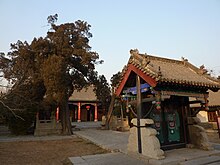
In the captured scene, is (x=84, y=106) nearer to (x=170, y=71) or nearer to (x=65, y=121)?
(x=65, y=121)

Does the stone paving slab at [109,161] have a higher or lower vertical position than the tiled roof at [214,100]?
lower

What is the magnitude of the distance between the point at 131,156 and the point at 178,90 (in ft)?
9.35

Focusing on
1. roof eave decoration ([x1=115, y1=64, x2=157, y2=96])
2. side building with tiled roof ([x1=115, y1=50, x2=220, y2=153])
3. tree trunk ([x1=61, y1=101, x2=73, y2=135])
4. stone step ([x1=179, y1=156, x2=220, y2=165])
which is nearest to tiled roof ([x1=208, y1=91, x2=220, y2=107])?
side building with tiled roof ([x1=115, y1=50, x2=220, y2=153])

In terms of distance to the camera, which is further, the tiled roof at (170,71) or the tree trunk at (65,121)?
the tree trunk at (65,121)

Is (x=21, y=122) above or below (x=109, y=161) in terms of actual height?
above

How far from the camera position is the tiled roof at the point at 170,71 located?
6152 mm

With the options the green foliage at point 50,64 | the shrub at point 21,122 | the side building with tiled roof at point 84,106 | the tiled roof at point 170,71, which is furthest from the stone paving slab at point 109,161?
the side building with tiled roof at point 84,106

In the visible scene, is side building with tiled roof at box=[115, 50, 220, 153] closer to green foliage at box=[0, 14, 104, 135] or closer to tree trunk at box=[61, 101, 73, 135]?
green foliage at box=[0, 14, 104, 135]

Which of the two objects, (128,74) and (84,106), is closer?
(128,74)

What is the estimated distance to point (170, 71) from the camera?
283 inches

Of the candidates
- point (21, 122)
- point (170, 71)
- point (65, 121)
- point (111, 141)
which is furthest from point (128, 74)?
point (21, 122)

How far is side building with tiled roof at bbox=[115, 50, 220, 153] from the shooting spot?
6223 mm

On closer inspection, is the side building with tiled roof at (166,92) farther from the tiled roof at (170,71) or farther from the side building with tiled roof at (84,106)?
the side building with tiled roof at (84,106)

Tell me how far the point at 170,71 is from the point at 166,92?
1.34 m
